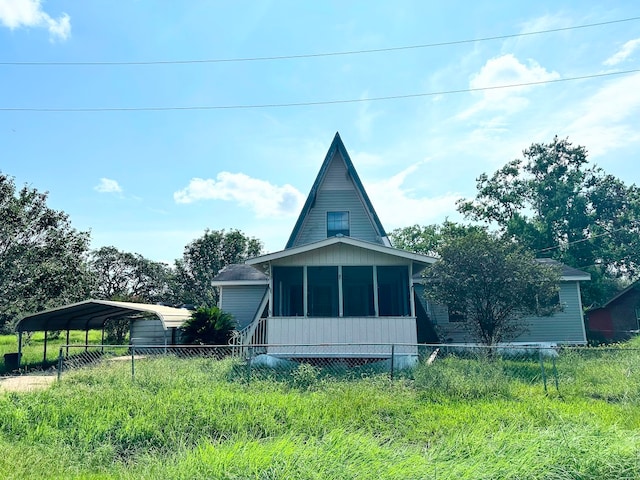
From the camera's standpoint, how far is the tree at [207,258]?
3644 cm

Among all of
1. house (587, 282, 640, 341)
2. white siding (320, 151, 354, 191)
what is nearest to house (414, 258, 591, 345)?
white siding (320, 151, 354, 191)

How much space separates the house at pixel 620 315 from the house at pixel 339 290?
1259 centimetres

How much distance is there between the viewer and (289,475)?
3.31 m

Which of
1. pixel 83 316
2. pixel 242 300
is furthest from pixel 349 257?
→ pixel 83 316

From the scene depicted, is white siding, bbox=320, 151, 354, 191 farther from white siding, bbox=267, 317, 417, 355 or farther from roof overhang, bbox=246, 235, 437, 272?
white siding, bbox=267, 317, 417, 355

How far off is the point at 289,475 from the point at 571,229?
27939 mm

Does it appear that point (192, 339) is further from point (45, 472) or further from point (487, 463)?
point (487, 463)

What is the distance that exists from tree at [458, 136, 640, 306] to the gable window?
45.2 ft

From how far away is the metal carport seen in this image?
39.6 feet

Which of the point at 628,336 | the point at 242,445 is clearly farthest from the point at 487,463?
the point at 628,336

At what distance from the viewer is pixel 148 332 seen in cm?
1709

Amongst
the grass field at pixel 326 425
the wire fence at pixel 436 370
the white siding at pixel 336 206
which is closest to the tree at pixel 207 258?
the white siding at pixel 336 206

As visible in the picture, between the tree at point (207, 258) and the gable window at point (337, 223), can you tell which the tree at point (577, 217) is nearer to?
the gable window at point (337, 223)

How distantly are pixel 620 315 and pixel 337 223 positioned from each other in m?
21.6
